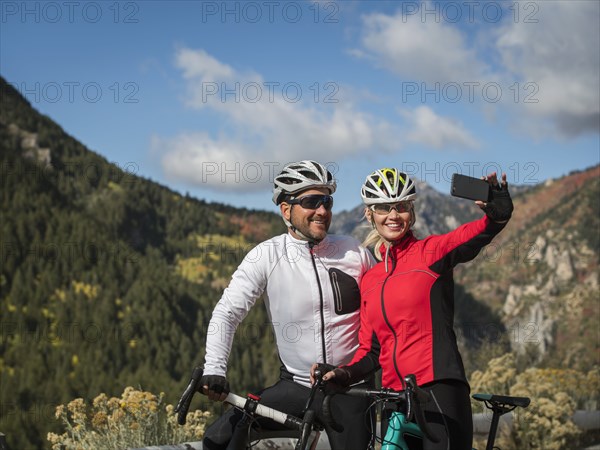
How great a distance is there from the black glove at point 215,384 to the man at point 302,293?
268 millimetres

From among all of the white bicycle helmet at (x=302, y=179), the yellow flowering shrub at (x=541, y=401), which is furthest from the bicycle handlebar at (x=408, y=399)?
the yellow flowering shrub at (x=541, y=401)

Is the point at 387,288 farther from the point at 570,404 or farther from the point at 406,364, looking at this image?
the point at 570,404

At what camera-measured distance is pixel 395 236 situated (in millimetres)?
3887

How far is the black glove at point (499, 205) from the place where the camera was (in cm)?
349

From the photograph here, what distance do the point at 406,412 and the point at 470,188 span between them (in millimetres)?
1049

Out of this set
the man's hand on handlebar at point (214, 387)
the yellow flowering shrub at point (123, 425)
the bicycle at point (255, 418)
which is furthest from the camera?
the yellow flowering shrub at point (123, 425)

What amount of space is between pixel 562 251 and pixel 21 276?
2694 inches

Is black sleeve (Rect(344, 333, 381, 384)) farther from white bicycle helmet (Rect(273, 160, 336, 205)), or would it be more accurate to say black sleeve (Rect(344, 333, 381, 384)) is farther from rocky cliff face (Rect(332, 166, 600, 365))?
rocky cliff face (Rect(332, 166, 600, 365))

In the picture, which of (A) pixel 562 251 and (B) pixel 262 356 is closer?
(B) pixel 262 356

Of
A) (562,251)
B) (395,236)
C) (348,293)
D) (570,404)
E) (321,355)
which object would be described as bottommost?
(570,404)

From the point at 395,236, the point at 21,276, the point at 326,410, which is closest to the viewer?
the point at 326,410

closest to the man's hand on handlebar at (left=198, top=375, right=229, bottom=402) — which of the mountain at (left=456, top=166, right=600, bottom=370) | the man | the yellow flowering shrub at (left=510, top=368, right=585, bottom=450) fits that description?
the man

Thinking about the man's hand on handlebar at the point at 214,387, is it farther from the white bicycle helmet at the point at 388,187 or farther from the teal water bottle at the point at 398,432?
the white bicycle helmet at the point at 388,187

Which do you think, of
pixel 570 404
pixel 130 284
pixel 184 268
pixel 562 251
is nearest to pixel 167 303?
pixel 130 284
